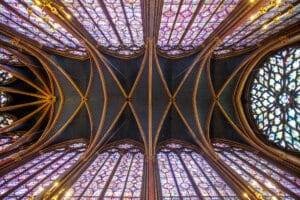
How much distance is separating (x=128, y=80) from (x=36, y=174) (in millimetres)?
6359

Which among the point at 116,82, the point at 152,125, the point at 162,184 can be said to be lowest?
the point at 162,184

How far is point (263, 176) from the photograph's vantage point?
881cm

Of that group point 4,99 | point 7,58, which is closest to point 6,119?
point 4,99

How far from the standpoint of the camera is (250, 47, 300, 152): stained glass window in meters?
9.72

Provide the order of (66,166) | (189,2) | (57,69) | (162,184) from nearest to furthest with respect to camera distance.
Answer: (189,2), (162,184), (66,166), (57,69)

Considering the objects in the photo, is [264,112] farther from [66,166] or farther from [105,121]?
[66,166]

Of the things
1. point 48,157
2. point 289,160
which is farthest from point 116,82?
point 289,160

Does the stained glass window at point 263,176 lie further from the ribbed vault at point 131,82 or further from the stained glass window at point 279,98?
the stained glass window at point 279,98

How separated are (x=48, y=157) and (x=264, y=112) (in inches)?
365

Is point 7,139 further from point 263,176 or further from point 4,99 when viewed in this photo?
point 263,176

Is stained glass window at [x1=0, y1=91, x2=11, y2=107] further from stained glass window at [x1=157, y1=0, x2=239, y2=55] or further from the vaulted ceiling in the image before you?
stained glass window at [x1=157, y1=0, x2=239, y2=55]

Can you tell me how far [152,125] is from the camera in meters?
13.5

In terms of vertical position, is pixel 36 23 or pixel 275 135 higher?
pixel 36 23

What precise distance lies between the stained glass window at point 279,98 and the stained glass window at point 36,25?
8108 mm
